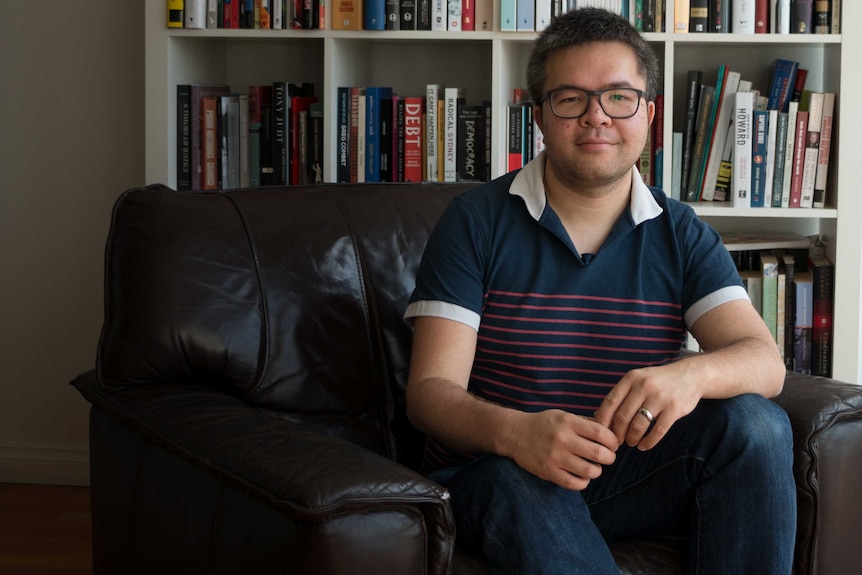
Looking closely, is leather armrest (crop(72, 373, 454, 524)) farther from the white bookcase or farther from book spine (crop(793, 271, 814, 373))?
book spine (crop(793, 271, 814, 373))

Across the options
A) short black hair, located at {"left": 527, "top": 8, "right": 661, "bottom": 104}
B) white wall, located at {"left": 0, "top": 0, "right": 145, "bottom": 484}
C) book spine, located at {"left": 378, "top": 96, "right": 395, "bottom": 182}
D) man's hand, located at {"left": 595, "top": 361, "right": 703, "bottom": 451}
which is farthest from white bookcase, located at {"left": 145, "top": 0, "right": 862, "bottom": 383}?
man's hand, located at {"left": 595, "top": 361, "right": 703, "bottom": 451}

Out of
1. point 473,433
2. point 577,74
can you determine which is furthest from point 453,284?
point 577,74

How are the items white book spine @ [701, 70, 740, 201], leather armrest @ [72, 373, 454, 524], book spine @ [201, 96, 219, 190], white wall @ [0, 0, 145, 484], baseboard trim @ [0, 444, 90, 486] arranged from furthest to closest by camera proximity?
1. baseboard trim @ [0, 444, 90, 486]
2. white wall @ [0, 0, 145, 484]
3. book spine @ [201, 96, 219, 190]
4. white book spine @ [701, 70, 740, 201]
5. leather armrest @ [72, 373, 454, 524]

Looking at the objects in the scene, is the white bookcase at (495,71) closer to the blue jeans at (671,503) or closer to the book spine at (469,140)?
the book spine at (469,140)

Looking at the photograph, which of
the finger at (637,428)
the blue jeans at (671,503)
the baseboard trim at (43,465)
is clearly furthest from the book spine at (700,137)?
the baseboard trim at (43,465)

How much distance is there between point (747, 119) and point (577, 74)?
40.7 inches

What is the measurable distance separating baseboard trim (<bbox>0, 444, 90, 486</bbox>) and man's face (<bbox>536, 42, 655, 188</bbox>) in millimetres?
2005

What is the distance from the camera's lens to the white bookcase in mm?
2539

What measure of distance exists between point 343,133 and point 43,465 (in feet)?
4.44

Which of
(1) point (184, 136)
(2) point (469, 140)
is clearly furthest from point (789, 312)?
(1) point (184, 136)

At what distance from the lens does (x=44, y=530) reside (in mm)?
2748

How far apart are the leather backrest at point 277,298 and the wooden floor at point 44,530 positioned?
98 centimetres

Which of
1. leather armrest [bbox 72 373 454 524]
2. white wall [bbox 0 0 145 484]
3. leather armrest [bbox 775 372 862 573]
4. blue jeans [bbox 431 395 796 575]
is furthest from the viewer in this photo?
white wall [bbox 0 0 145 484]

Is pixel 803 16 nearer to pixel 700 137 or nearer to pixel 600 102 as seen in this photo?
pixel 700 137
